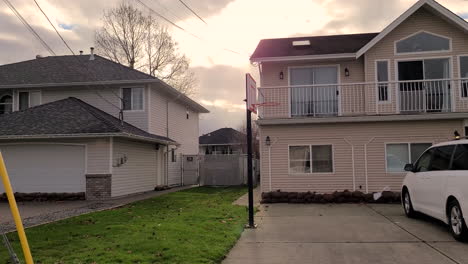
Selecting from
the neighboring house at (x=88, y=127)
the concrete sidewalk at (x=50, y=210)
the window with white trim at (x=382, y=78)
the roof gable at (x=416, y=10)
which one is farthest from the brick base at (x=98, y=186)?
the window with white trim at (x=382, y=78)

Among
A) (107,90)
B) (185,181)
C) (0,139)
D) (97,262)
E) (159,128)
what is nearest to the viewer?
(97,262)

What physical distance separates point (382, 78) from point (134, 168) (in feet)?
37.9

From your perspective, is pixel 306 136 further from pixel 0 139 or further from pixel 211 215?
pixel 0 139

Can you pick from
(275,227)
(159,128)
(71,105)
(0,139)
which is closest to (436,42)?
(275,227)

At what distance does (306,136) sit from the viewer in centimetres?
1495

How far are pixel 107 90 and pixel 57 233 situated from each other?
13091 mm

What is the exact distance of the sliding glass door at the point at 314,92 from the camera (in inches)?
627

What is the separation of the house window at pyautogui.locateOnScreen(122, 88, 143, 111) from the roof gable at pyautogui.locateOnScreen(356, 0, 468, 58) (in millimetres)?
10810

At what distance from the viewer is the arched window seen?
2216 cm

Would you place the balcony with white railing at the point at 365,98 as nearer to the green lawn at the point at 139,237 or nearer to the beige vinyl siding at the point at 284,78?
the beige vinyl siding at the point at 284,78

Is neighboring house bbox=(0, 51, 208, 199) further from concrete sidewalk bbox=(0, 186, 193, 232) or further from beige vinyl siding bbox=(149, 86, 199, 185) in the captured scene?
concrete sidewalk bbox=(0, 186, 193, 232)

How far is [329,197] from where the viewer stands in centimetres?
1423

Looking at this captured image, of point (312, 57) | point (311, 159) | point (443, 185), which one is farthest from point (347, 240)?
point (312, 57)

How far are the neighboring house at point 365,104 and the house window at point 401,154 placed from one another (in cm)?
3
